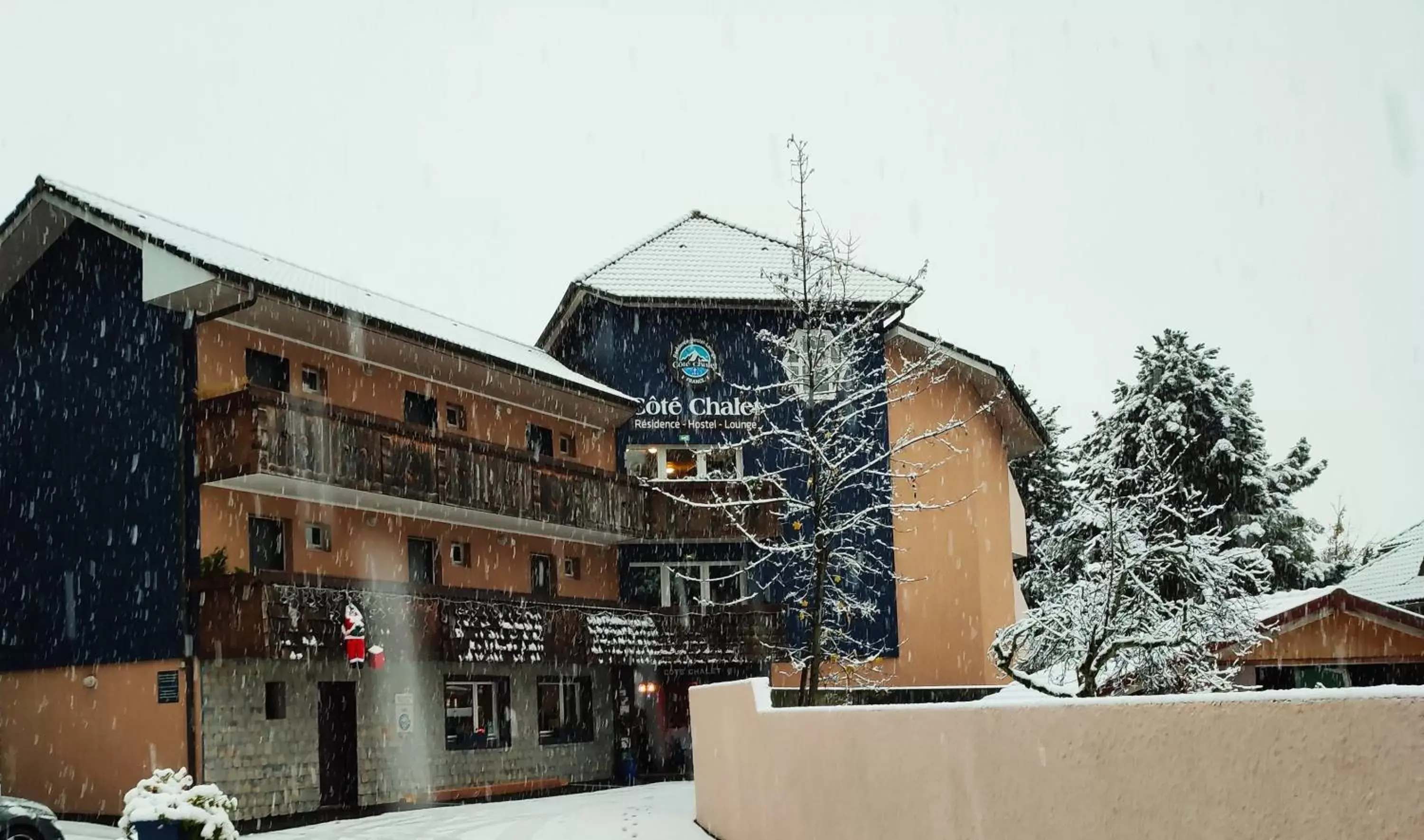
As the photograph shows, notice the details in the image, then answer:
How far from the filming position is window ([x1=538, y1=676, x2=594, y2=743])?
102 ft

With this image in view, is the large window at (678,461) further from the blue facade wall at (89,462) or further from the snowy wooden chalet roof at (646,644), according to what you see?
the blue facade wall at (89,462)

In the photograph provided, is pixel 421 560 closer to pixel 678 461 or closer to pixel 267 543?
pixel 267 543

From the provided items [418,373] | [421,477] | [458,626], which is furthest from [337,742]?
[418,373]

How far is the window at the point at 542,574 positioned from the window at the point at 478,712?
8.78ft

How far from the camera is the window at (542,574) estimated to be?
3189cm

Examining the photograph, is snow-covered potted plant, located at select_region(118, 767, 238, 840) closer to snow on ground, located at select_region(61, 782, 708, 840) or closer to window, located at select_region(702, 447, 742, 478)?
snow on ground, located at select_region(61, 782, 708, 840)

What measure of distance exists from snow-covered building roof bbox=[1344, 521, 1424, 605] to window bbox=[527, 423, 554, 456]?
18.8 metres

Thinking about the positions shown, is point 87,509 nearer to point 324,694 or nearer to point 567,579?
point 324,694

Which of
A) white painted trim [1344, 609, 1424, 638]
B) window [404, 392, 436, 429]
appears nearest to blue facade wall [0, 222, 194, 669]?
window [404, 392, 436, 429]

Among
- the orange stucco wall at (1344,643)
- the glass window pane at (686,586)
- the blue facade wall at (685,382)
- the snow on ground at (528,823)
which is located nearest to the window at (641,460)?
the blue facade wall at (685,382)

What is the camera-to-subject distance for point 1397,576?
3747 centimetres

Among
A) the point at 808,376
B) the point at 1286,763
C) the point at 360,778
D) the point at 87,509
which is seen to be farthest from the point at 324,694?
the point at 1286,763

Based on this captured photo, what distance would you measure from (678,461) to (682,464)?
130 mm

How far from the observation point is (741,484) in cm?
3347
